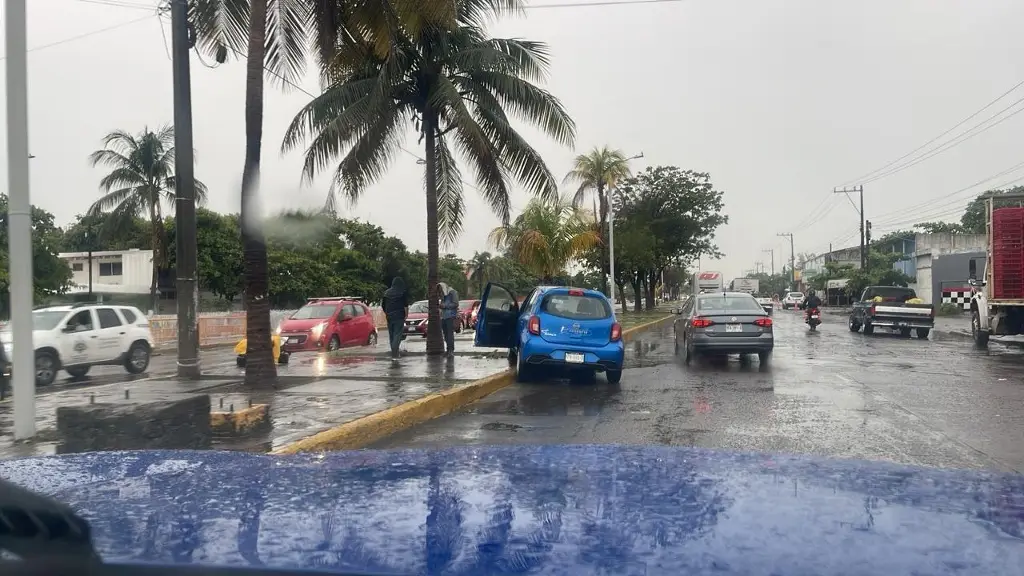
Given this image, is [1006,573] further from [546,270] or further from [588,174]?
[588,174]

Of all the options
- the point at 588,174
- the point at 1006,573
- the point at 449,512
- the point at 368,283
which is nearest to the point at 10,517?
the point at 449,512

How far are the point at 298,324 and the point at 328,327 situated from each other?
75cm

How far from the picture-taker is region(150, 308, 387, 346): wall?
87.6 ft

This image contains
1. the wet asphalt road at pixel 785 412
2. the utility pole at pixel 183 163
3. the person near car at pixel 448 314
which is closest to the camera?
the wet asphalt road at pixel 785 412

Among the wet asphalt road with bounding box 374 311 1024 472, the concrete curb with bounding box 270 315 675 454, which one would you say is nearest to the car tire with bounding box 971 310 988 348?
Result: the wet asphalt road with bounding box 374 311 1024 472

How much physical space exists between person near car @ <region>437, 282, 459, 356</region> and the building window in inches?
1625

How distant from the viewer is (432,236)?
50.7 feet

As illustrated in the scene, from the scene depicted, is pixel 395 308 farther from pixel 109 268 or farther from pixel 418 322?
pixel 109 268

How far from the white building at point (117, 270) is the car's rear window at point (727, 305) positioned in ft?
126

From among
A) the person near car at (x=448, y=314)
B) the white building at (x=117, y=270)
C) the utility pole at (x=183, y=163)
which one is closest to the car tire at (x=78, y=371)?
the utility pole at (x=183, y=163)

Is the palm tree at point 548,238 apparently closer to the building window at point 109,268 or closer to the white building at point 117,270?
the white building at point 117,270

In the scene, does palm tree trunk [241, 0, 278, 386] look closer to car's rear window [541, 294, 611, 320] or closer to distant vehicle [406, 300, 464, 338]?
car's rear window [541, 294, 611, 320]

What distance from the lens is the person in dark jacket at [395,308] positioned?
16172 mm

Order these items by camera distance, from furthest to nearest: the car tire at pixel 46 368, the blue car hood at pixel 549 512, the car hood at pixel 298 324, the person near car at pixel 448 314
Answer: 1. the car hood at pixel 298 324
2. the person near car at pixel 448 314
3. the car tire at pixel 46 368
4. the blue car hood at pixel 549 512
